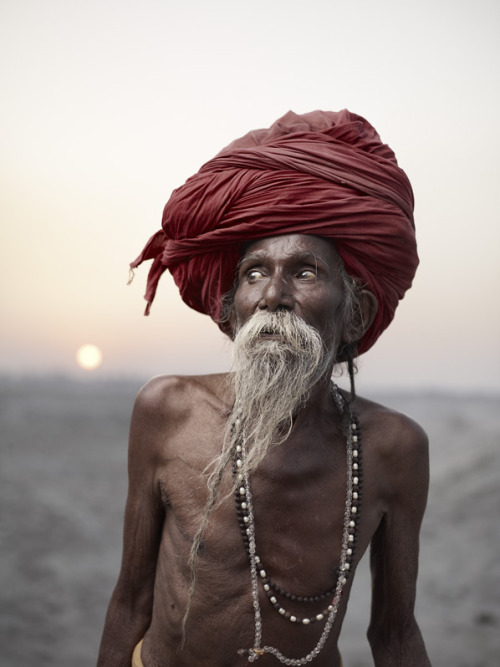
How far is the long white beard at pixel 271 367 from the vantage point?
1724 mm

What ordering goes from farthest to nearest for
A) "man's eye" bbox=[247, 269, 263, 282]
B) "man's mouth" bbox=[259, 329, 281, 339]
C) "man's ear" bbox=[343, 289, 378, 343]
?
"man's ear" bbox=[343, 289, 378, 343] < "man's eye" bbox=[247, 269, 263, 282] < "man's mouth" bbox=[259, 329, 281, 339]

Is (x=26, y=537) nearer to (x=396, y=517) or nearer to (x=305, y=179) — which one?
(x=396, y=517)

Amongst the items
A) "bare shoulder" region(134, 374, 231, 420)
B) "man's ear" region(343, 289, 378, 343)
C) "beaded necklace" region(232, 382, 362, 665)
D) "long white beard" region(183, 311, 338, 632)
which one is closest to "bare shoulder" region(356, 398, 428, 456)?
"beaded necklace" region(232, 382, 362, 665)

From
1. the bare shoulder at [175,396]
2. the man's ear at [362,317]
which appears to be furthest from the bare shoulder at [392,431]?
the bare shoulder at [175,396]

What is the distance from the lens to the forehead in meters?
1.78

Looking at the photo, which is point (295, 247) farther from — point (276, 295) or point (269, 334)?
point (269, 334)

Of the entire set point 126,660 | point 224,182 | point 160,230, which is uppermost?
point 224,182

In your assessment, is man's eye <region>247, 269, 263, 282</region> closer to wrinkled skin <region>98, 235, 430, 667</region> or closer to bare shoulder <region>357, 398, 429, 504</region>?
wrinkled skin <region>98, 235, 430, 667</region>

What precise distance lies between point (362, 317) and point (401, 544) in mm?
753

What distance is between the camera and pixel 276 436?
6.27 feet

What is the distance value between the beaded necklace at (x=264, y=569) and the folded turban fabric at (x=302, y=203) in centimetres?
51

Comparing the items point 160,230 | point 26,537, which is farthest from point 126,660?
point 26,537

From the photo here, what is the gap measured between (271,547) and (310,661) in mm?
377

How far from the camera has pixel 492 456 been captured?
207 inches
